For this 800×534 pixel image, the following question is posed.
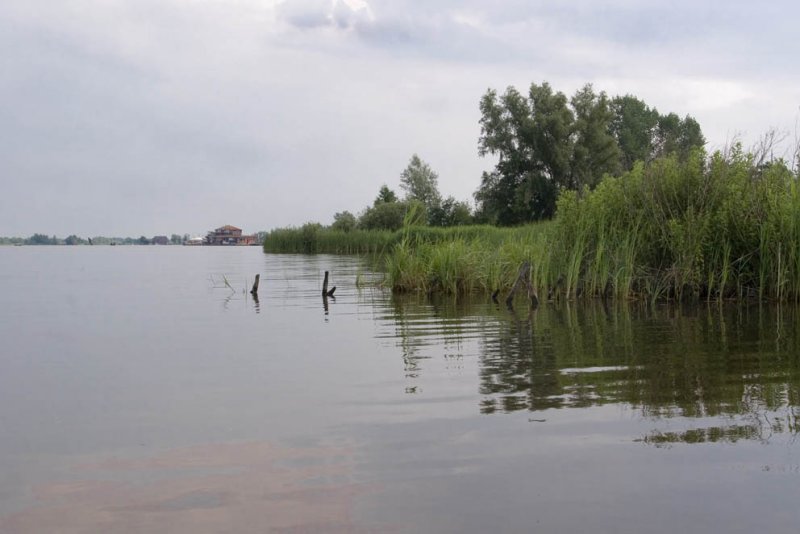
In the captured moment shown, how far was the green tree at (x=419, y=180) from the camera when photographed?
3590 inches

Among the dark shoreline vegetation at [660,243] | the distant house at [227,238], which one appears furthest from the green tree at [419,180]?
the distant house at [227,238]

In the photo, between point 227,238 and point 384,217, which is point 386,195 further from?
point 227,238

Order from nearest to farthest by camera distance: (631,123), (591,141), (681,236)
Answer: (681,236) < (591,141) < (631,123)

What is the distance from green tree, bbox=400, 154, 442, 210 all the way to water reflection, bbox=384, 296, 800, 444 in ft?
248

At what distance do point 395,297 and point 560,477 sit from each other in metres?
14.5

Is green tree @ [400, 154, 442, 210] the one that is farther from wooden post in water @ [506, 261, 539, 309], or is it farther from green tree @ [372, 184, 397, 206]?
wooden post in water @ [506, 261, 539, 309]

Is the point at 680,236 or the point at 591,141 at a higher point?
the point at 591,141

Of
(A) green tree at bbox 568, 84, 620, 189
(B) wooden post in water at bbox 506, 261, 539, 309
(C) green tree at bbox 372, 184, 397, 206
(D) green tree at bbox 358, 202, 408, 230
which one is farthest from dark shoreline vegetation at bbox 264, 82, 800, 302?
(C) green tree at bbox 372, 184, 397, 206

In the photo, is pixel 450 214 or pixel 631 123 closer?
pixel 450 214

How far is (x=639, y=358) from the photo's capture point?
924cm

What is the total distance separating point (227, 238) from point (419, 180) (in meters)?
105

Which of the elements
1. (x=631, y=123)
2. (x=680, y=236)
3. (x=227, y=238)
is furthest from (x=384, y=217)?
(x=227, y=238)

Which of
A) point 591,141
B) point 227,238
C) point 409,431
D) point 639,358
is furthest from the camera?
point 227,238

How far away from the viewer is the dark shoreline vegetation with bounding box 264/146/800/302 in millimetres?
15328
